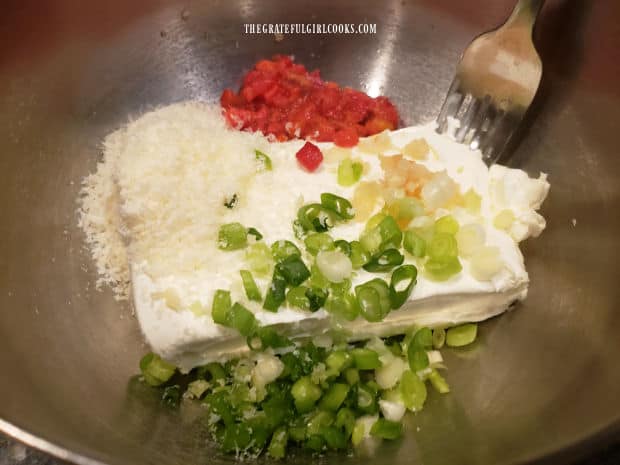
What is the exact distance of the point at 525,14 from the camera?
219cm

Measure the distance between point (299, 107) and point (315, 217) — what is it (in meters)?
0.73

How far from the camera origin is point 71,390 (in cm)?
176

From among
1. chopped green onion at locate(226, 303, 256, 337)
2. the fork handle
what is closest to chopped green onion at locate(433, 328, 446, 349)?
chopped green onion at locate(226, 303, 256, 337)

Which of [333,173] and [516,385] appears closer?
[516,385]

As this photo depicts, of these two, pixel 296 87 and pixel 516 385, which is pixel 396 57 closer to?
pixel 296 87

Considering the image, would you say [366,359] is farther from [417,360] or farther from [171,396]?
[171,396]

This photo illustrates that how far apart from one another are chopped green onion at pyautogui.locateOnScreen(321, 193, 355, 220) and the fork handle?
39.3 inches

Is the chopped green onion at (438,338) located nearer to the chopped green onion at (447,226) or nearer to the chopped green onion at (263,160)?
the chopped green onion at (447,226)

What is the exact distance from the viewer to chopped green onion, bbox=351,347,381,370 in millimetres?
1871

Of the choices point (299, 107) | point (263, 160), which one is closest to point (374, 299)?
point (263, 160)

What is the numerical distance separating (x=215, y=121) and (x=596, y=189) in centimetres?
157

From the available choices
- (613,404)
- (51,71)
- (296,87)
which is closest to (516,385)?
(613,404)

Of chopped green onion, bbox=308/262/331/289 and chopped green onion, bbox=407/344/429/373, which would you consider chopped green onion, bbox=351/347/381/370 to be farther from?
chopped green onion, bbox=308/262/331/289

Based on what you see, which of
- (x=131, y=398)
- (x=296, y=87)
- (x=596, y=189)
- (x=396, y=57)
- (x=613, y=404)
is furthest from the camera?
(x=396, y=57)
